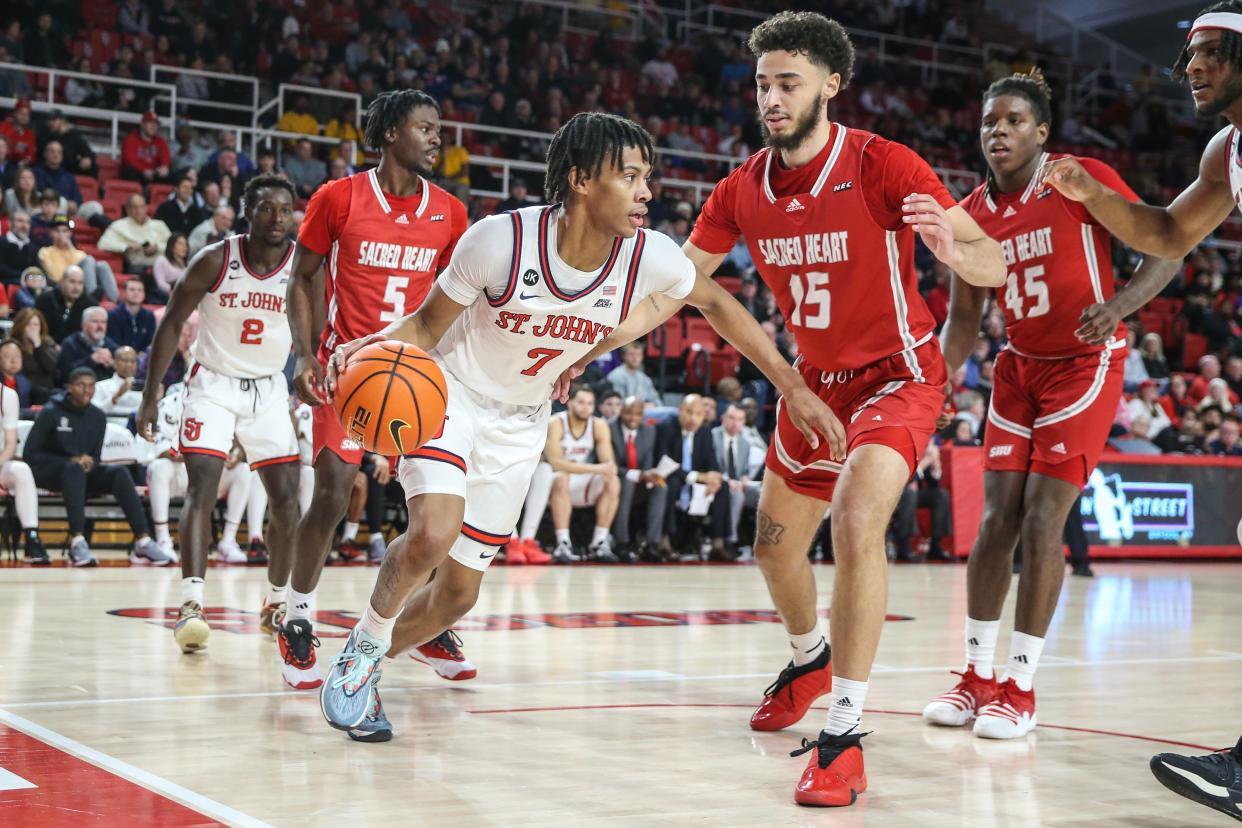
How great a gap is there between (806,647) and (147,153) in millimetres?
12837

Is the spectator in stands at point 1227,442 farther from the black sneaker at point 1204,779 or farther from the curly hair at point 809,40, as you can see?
the black sneaker at point 1204,779

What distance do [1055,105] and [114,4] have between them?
17.7 meters

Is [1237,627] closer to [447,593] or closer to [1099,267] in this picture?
[1099,267]

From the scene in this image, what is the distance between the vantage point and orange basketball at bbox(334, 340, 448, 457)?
3875mm

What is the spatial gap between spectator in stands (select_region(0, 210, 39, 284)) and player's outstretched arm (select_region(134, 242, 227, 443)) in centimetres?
728

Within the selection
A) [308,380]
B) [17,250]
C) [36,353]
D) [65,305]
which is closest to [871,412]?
[308,380]

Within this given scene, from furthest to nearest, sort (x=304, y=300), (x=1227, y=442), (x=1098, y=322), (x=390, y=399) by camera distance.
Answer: (x=1227, y=442), (x=304, y=300), (x=1098, y=322), (x=390, y=399)

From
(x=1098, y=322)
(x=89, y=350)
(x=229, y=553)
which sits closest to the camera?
(x=1098, y=322)

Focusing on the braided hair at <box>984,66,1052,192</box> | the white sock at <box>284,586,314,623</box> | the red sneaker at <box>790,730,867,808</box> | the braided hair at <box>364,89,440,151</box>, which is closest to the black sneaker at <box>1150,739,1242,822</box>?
the red sneaker at <box>790,730,867,808</box>

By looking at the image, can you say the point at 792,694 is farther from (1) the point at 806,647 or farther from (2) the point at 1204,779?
(2) the point at 1204,779

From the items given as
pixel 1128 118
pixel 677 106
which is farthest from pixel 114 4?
pixel 1128 118

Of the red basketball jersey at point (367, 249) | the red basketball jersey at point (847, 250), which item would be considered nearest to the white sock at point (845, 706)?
the red basketball jersey at point (847, 250)

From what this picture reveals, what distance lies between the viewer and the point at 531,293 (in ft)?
13.6

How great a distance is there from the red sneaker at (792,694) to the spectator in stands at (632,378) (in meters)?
9.65
